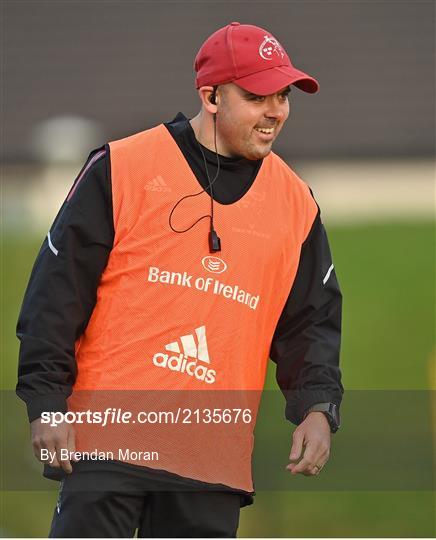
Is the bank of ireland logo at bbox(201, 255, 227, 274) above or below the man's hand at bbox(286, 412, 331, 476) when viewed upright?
above

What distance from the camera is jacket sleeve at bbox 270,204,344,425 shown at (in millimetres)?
3600

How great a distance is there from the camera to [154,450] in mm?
3344

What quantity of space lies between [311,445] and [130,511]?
0.56 meters

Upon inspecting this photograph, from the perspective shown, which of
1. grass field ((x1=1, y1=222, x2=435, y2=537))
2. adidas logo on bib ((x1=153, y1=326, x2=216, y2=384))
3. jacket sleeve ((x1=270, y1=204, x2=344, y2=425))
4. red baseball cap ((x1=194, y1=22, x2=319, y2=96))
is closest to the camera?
adidas logo on bib ((x1=153, y1=326, x2=216, y2=384))

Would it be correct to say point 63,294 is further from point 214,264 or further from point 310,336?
point 310,336

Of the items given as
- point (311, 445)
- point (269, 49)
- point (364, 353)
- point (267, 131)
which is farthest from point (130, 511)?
point (364, 353)

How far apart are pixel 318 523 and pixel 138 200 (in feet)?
7.77

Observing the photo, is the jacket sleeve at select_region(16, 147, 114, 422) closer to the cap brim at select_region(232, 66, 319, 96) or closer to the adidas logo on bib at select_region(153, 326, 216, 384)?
the adidas logo on bib at select_region(153, 326, 216, 384)

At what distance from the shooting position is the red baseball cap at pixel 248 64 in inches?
137

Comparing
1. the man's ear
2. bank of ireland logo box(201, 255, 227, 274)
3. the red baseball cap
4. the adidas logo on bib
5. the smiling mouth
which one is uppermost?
the red baseball cap

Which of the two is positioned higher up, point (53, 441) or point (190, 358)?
point (190, 358)

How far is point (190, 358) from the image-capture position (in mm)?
3373

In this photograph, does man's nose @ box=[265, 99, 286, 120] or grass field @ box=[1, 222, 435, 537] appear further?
grass field @ box=[1, 222, 435, 537]

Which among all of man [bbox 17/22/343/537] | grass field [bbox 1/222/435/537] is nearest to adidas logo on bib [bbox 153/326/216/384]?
man [bbox 17/22/343/537]
